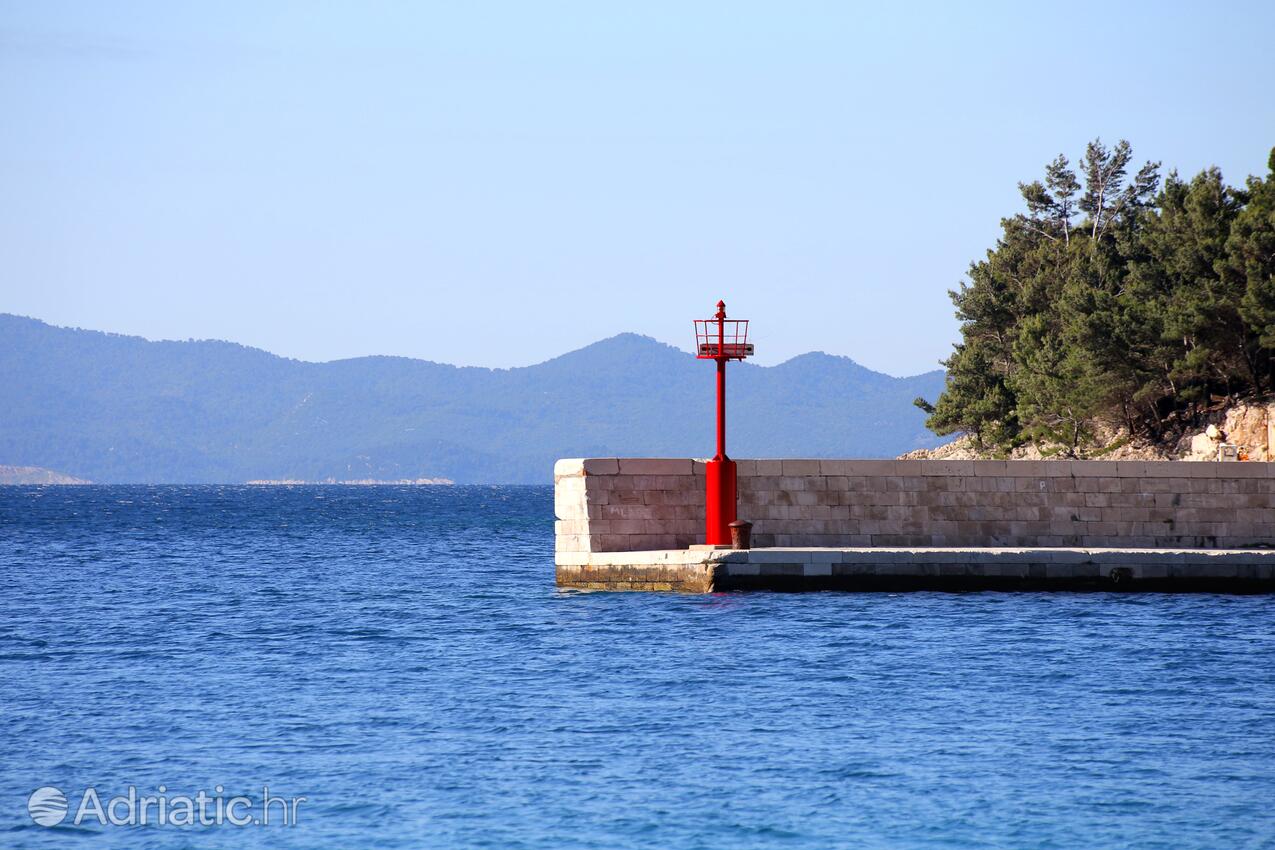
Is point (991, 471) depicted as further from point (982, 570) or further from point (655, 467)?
point (655, 467)

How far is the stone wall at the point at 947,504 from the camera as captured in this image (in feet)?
76.5

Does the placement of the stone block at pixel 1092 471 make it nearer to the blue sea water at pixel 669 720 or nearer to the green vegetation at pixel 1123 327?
the blue sea water at pixel 669 720

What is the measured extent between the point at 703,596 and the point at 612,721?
8482 millimetres

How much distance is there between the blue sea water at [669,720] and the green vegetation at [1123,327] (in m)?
21.3

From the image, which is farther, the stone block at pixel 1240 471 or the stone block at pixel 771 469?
the stone block at pixel 1240 471

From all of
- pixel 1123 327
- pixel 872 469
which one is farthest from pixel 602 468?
pixel 1123 327

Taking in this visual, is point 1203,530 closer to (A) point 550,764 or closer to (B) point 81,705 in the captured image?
(A) point 550,764

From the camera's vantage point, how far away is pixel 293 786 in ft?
37.9

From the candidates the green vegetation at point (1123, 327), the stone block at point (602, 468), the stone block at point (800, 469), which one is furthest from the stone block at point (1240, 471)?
the green vegetation at point (1123, 327)

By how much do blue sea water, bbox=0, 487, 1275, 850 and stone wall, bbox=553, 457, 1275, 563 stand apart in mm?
1224

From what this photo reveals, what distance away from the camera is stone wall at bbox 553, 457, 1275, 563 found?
23312 millimetres

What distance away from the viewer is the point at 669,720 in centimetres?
1386

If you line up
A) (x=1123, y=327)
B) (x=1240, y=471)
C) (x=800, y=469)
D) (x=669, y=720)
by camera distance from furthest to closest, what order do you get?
Result: 1. (x=1123, y=327)
2. (x=1240, y=471)
3. (x=800, y=469)
4. (x=669, y=720)

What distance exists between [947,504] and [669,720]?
10.6m
